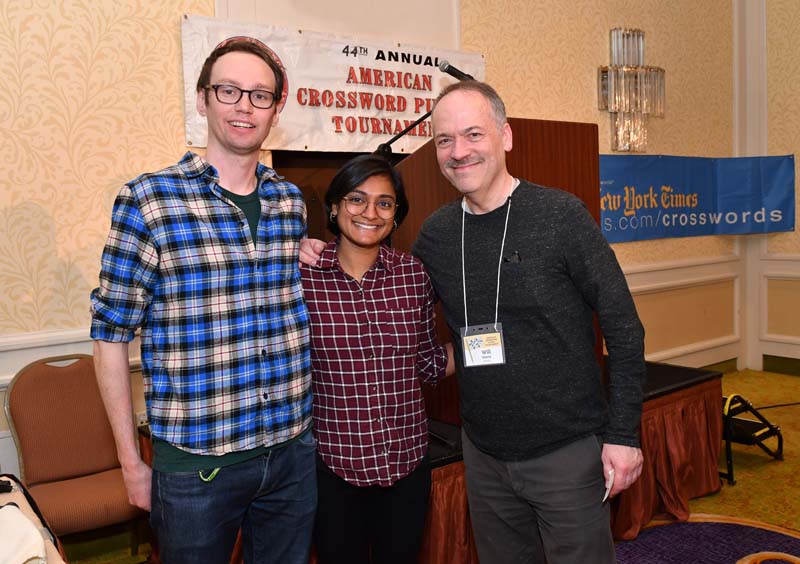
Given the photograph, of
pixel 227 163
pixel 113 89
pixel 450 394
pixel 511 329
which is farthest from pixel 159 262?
pixel 113 89

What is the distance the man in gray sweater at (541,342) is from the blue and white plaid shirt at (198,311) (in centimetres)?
51

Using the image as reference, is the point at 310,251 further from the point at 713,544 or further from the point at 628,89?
the point at 628,89

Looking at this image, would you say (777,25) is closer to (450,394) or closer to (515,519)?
(450,394)

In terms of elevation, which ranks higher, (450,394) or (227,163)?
(227,163)

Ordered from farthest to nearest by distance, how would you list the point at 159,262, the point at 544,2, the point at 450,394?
1. the point at 544,2
2. the point at 450,394
3. the point at 159,262

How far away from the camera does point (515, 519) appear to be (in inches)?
68.3

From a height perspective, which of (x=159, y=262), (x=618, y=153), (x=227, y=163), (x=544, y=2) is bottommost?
(x=159, y=262)

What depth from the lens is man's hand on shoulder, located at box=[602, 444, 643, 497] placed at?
1.57 meters

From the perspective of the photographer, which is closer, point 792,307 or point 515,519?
point 515,519

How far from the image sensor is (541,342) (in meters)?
1.62

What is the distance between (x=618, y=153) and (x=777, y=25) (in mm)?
2083

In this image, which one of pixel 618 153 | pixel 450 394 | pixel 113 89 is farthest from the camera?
pixel 618 153

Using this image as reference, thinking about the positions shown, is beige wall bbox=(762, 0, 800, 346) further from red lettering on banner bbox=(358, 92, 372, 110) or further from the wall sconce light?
Result: red lettering on banner bbox=(358, 92, 372, 110)

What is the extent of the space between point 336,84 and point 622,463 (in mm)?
2703
